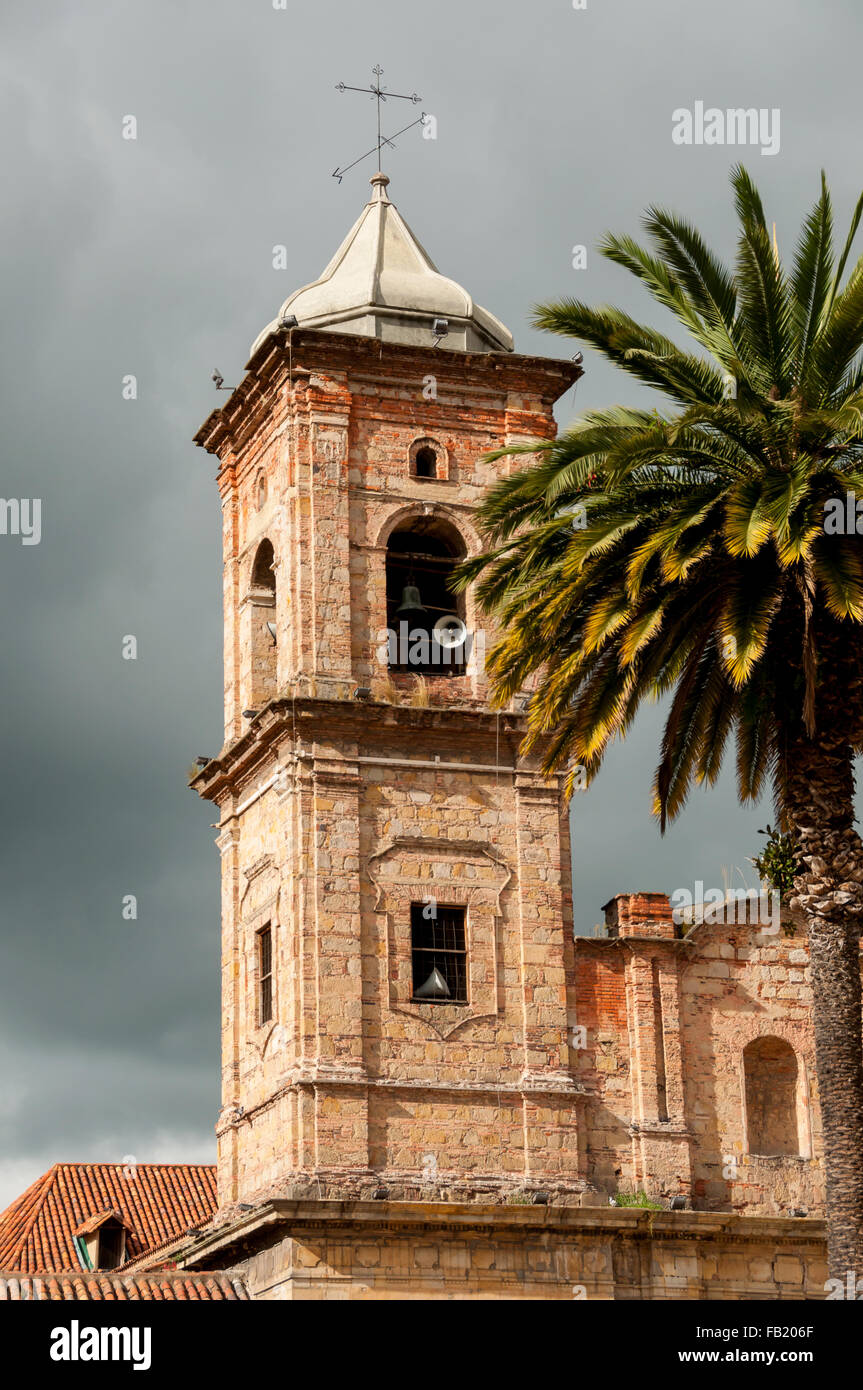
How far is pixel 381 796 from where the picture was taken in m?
33.0

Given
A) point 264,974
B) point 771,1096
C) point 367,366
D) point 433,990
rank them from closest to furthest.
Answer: point 433,990 < point 264,974 < point 771,1096 < point 367,366

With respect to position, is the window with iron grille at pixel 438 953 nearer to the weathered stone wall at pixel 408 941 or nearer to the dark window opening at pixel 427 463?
the weathered stone wall at pixel 408 941

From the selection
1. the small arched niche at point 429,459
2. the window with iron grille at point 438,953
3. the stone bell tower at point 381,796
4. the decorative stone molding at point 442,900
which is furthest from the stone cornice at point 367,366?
the window with iron grille at point 438,953

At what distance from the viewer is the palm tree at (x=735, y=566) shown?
24500 mm

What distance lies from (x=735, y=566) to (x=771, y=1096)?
37.2 feet

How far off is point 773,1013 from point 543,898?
12.3ft

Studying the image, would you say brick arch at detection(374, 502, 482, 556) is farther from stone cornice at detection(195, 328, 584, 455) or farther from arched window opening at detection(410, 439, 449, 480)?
stone cornice at detection(195, 328, 584, 455)

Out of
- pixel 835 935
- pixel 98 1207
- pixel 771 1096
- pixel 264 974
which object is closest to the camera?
pixel 835 935

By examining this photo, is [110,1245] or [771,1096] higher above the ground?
[771,1096]

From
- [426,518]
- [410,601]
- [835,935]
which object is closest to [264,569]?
[426,518]

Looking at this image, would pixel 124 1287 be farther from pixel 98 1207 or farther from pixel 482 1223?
pixel 98 1207

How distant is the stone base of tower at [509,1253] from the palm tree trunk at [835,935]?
725cm

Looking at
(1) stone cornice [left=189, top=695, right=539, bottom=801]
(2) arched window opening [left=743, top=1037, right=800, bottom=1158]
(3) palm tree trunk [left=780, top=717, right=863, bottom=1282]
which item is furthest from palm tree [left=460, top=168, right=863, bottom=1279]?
(2) arched window opening [left=743, top=1037, right=800, bottom=1158]
